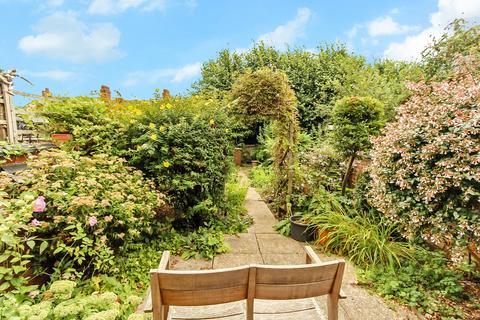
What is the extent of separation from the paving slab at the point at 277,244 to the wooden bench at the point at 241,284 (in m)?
1.88

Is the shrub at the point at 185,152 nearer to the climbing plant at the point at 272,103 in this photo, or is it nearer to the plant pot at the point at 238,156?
the climbing plant at the point at 272,103

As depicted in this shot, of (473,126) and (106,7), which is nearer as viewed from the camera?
(473,126)

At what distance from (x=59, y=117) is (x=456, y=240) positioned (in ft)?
14.8

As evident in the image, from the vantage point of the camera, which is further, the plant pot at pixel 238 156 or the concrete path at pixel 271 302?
the plant pot at pixel 238 156

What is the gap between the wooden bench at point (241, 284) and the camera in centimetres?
121

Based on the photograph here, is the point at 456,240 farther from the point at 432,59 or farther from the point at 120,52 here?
the point at 432,59

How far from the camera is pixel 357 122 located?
3602 millimetres

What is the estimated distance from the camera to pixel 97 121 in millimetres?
3402

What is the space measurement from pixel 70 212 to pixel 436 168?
3085 millimetres

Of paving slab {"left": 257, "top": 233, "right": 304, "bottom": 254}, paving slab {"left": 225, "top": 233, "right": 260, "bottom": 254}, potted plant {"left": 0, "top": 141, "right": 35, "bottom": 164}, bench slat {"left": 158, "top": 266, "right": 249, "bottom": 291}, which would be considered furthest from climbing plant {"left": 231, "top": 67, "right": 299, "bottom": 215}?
bench slat {"left": 158, "top": 266, "right": 249, "bottom": 291}

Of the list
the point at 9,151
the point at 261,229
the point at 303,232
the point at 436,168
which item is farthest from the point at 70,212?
the point at 436,168

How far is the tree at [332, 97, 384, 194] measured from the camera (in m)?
3.54

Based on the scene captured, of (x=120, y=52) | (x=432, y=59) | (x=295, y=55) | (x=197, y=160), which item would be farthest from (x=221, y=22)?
(x=295, y=55)

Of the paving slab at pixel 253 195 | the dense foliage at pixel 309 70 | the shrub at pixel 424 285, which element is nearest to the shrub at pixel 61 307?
the shrub at pixel 424 285
